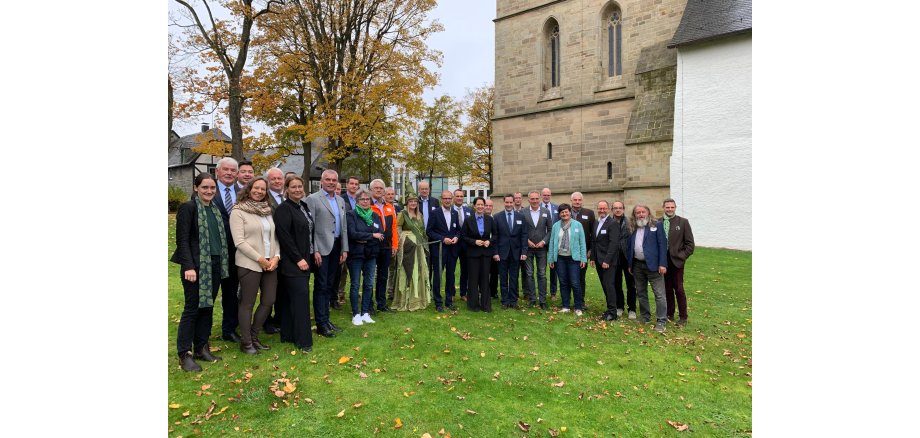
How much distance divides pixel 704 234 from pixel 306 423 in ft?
55.0

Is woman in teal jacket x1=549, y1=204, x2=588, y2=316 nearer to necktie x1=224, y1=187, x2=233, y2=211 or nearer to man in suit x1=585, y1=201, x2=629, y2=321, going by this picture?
man in suit x1=585, y1=201, x2=629, y2=321

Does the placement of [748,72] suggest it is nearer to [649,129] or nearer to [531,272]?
[649,129]

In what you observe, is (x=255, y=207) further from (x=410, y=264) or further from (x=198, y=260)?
(x=410, y=264)

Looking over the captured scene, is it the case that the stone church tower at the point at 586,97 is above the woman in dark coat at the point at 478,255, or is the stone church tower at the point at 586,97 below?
above

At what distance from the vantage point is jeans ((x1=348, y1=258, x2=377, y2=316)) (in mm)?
6789

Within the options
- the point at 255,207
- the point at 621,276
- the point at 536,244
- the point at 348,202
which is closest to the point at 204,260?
the point at 255,207

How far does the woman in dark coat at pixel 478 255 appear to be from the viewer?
805 cm

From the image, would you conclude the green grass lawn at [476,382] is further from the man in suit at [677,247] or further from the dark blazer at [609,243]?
the dark blazer at [609,243]

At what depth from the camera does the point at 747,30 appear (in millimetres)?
15891

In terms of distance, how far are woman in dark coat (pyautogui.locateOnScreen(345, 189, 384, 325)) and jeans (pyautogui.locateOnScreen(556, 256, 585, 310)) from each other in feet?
10.2

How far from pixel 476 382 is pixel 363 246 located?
9.18ft

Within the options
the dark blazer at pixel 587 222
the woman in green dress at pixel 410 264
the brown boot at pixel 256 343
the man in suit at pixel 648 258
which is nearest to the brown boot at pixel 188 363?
the brown boot at pixel 256 343

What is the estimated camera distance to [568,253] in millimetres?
7895

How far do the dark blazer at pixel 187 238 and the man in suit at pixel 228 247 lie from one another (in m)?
0.55
